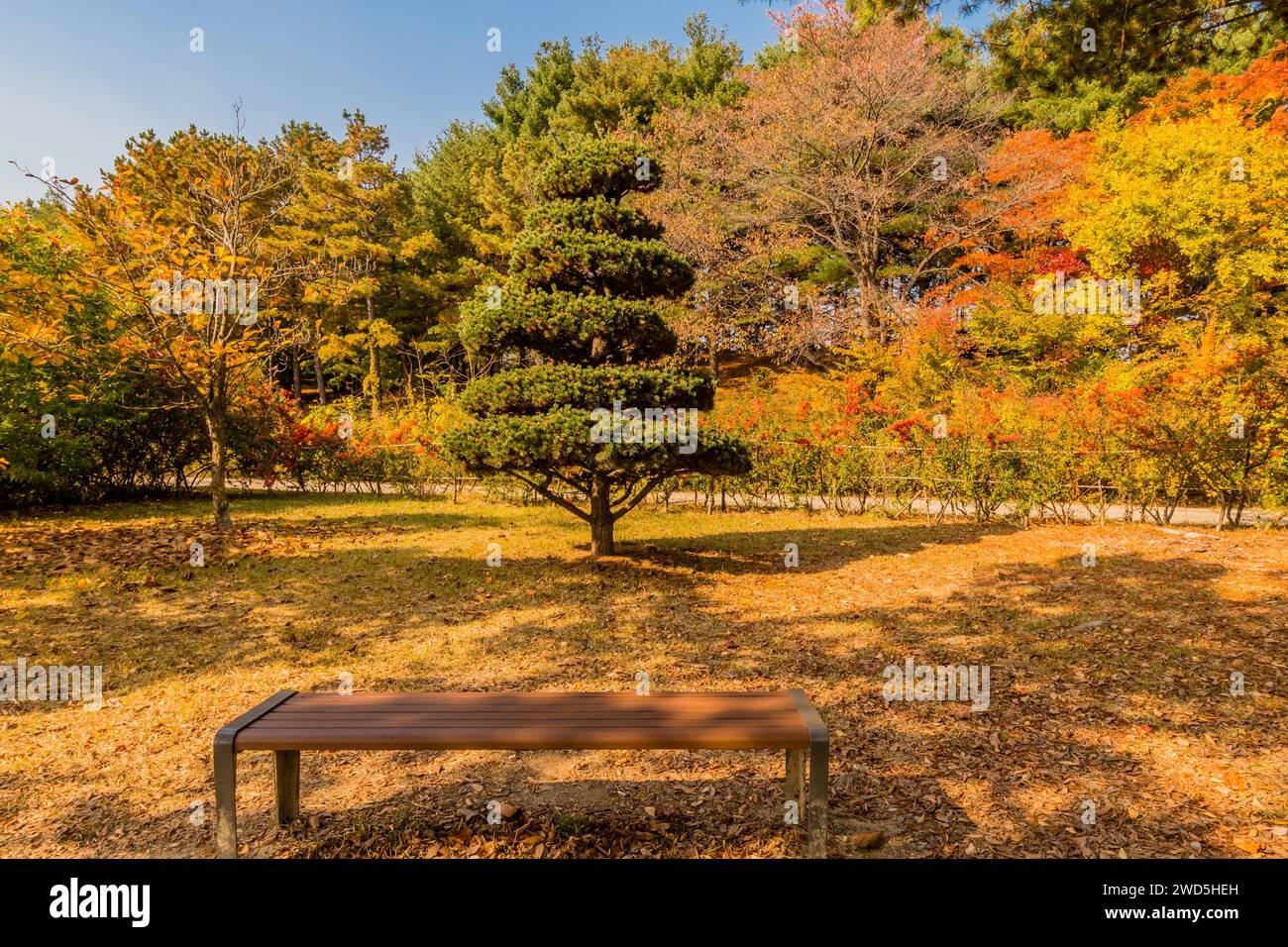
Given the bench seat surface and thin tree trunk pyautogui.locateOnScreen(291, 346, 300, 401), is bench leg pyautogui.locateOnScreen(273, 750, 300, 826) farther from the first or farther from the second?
thin tree trunk pyautogui.locateOnScreen(291, 346, 300, 401)

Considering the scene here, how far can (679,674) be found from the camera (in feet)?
15.5

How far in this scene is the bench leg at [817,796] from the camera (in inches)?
98.2

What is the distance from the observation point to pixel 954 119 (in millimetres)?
20000

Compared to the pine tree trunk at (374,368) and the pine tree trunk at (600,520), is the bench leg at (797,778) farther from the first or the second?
the pine tree trunk at (374,368)

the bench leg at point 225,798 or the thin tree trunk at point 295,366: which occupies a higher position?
the thin tree trunk at point 295,366

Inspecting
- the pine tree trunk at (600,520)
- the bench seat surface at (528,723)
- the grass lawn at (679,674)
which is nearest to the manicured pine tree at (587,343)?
the pine tree trunk at (600,520)

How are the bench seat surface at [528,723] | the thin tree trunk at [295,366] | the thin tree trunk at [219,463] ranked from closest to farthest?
1. the bench seat surface at [528,723]
2. the thin tree trunk at [219,463]
3. the thin tree trunk at [295,366]

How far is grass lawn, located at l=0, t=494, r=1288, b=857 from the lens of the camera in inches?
113

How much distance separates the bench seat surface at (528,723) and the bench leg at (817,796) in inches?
2.1

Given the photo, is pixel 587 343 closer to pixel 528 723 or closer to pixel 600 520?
pixel 600 520

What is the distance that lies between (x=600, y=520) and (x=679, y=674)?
11.9ft

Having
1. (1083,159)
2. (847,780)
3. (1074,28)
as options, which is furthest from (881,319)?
(847,780)

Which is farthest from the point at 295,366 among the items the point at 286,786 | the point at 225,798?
the point at 225,798

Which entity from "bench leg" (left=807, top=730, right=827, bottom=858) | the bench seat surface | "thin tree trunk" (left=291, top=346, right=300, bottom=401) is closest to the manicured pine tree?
the bench seat surface
